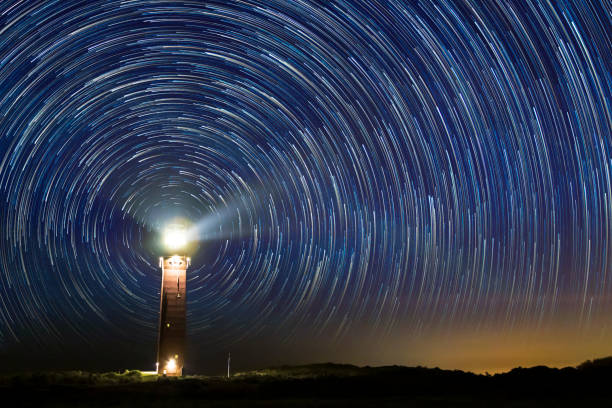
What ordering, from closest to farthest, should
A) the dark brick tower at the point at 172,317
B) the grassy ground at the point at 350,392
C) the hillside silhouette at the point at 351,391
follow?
the grassy ground at the point at 350,392 → the hillside silhouette at the point at 351,391 → the dark brick tower at the point at 172,317

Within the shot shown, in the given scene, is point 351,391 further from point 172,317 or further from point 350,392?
point 172,317

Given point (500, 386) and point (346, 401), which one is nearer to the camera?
point (346, 401)

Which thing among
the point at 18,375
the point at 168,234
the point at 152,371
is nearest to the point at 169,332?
the point at 152,371

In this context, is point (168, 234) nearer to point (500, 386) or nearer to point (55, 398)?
point (55, 398)

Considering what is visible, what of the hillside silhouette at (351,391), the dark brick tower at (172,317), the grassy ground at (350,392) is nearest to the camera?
the grassy ground at (350,392)

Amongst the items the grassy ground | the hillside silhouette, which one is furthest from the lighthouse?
the grassy ground

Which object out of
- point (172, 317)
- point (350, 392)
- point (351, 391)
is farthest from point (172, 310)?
point (350, 392)

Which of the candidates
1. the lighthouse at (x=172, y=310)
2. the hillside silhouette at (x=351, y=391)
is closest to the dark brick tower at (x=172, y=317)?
the lighthouse at (x=172, y=310)

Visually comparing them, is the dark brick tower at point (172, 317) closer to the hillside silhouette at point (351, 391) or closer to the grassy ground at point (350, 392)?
the hillside silhouette at point (351, 391)
